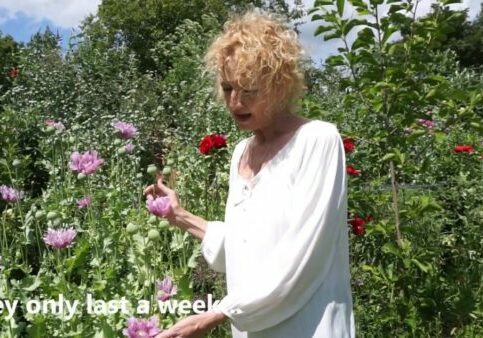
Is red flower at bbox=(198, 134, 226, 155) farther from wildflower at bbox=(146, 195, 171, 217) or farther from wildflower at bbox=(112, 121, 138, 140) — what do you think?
wildflower at bbox=(146, 195, 171, 217)

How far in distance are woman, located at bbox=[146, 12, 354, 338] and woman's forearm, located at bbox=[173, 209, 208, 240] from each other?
0.22m

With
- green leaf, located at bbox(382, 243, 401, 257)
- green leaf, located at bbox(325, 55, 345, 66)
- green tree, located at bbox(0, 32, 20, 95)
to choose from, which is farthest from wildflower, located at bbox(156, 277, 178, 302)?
green tree, located at bbox(0, 32, 20, 95)

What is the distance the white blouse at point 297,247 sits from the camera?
5.25ft

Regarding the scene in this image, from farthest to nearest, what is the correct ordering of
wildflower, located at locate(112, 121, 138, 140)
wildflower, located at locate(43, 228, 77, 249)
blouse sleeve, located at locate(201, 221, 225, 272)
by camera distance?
wildflower, located at locate(112, 121, 138, 140) < wildflower, located at locate(43, 228, 77, 249) < blouse sleeve, located at locate(201, 221, 225, 272)

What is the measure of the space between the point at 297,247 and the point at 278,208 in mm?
128

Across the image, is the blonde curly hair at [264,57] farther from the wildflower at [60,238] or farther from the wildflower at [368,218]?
the wildflower at [368,218]

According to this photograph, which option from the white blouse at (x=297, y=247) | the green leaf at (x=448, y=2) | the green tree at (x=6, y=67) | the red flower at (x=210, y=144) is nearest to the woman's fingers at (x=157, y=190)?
the white blouse at (x=297, y=247)

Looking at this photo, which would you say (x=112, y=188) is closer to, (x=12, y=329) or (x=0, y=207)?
(x=0, y=207)

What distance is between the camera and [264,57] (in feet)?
5.66

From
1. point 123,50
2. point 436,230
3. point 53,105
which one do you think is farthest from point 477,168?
point 123,50

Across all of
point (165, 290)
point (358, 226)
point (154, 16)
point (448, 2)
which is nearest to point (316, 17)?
point (448, 2)

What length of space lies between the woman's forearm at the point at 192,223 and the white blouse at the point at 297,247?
13.5 inches

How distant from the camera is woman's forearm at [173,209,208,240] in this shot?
2.12 meters

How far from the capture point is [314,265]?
162 cm
